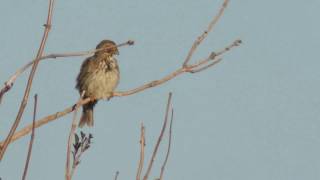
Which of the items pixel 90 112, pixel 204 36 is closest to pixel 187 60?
pixel 204 36

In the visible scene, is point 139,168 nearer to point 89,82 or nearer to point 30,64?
point 30,64

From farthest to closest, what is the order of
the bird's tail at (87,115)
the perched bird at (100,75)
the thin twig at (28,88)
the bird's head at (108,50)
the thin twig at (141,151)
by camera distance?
the bird's tail at (87,115)
the bird's head at (108,50)
the perched bird at (100,75)
the thin twig at (141,151)
the thin twig at (28,88)

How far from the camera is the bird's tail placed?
11.2 meters

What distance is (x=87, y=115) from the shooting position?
1128 cm

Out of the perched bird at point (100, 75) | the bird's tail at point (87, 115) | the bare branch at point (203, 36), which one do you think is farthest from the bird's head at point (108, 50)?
the bare branch at point (203, 36)

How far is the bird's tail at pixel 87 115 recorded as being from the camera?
11195mm

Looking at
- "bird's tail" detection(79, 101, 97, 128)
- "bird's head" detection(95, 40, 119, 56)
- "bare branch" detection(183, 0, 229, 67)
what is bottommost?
"bare branch" detection(183, 0, 229, 67)

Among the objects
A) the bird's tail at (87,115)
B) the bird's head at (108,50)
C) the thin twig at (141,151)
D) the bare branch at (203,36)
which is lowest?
the thin twig at (141,151)

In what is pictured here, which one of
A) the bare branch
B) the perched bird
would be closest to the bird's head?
the perched bird

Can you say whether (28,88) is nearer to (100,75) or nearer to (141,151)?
(141,151)

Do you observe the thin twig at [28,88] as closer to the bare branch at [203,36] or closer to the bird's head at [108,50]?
the bare branch at [203,36]

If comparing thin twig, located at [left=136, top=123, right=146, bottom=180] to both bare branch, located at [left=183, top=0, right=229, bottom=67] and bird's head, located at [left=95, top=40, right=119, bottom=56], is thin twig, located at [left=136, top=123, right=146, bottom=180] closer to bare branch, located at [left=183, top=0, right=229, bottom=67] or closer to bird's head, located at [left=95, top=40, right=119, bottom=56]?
bare branch, located at [left=183, top=0, right=229, bottom=67]

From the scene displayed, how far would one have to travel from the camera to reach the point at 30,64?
291 centimetres

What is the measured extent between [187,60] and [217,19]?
0.38 metres
